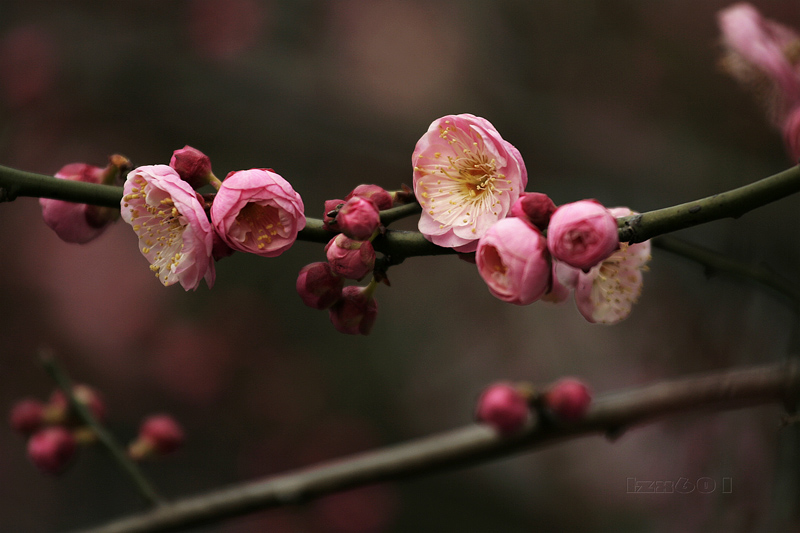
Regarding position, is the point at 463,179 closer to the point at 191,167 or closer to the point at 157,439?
the point at 191,167

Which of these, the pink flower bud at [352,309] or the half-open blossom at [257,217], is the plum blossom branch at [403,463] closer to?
the pink flower bud at [352,309]

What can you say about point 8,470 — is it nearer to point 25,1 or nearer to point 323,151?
point 323,151

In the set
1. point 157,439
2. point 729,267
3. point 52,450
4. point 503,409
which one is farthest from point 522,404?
point 52,450

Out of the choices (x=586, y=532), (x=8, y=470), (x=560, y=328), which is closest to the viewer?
(x=586, y=532)

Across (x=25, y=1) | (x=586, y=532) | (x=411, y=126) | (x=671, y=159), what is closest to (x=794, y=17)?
(x=671, y=159)

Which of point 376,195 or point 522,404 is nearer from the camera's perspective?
point 376,195

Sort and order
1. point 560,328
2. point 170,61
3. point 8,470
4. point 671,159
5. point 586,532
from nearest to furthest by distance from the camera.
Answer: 1. point 586,532
2. point 671,159
3. point 560,328
4. point 8,470
5. point 170,61
